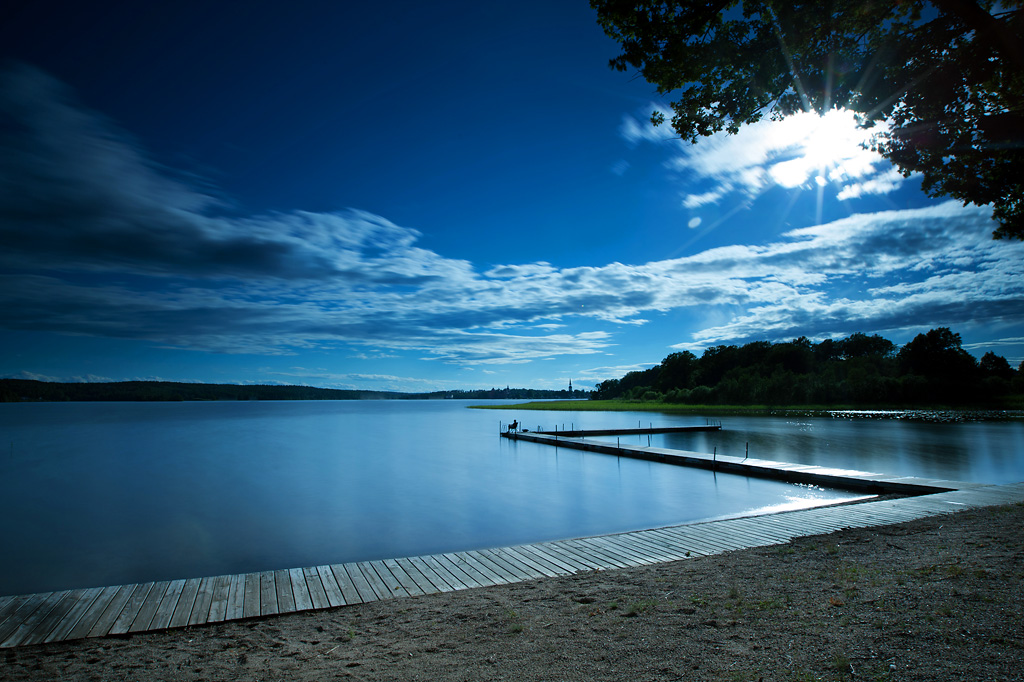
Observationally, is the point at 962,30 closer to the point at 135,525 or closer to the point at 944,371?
the point at 135,525

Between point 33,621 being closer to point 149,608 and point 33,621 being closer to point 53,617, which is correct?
point 53,617

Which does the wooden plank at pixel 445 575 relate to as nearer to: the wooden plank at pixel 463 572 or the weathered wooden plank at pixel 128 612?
the wooden plank at pixel 463 572

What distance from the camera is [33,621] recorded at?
5.32 meters

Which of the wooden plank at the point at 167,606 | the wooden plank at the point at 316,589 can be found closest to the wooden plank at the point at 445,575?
the wooden plank at the point at 316,589

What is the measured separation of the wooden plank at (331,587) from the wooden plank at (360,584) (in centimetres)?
15

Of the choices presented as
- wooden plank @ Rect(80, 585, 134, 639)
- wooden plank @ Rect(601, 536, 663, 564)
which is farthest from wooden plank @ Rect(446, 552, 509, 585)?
wooden plank @ Rect(80, 585, 134, 639)

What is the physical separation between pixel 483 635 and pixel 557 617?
2.55ft

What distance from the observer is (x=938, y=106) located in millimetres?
8141

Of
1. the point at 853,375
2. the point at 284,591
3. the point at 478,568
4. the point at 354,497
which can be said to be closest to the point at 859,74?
the point at 478,568

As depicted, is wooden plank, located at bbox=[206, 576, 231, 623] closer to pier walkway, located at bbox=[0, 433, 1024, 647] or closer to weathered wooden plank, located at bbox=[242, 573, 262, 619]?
pier walkway, located at bbox=[0, 433, 1024, 647]

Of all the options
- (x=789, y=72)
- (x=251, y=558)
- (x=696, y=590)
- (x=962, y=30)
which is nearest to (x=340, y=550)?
(x=251, y=558)

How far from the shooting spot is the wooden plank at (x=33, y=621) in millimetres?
4918

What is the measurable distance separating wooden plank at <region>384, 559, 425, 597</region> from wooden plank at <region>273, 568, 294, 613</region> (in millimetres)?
1155

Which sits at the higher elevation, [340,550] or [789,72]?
[789,72]
